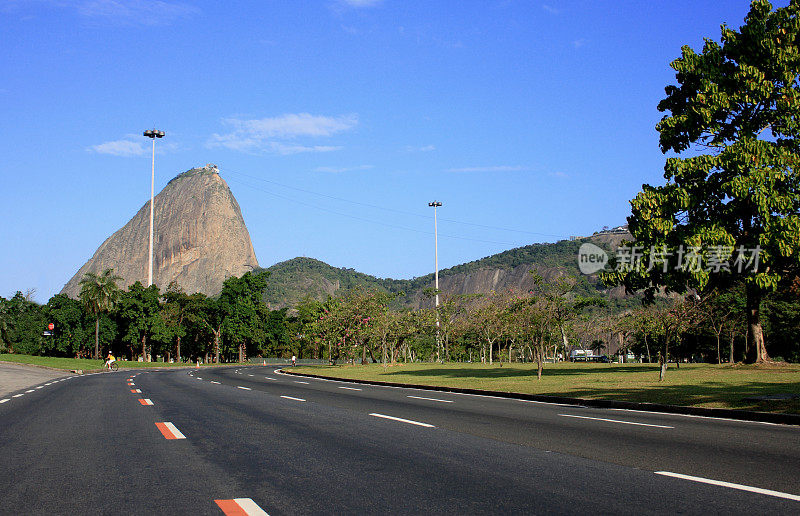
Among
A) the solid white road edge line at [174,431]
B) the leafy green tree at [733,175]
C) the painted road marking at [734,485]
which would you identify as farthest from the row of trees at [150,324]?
the painted road marking at [734,485]

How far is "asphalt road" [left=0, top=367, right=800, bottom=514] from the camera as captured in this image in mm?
5988

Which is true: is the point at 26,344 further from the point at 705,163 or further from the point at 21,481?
the point at 21,481

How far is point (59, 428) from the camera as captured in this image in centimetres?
1173

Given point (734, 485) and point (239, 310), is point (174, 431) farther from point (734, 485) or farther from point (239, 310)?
point (239, 310)

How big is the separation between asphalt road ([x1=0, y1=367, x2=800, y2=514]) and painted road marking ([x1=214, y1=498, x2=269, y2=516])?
4 centimetres

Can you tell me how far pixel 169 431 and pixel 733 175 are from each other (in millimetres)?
27537

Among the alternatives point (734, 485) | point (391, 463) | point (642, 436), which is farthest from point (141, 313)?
point (734, 485)

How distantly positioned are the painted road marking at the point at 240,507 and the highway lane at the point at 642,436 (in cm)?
438

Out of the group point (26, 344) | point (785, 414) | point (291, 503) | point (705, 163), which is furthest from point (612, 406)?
point (26, 344)

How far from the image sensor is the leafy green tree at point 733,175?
95.2 feet

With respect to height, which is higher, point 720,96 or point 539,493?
point 720,96

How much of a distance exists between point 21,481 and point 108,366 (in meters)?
55.7

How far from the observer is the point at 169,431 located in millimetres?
11117

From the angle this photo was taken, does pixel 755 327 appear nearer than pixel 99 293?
Yes
